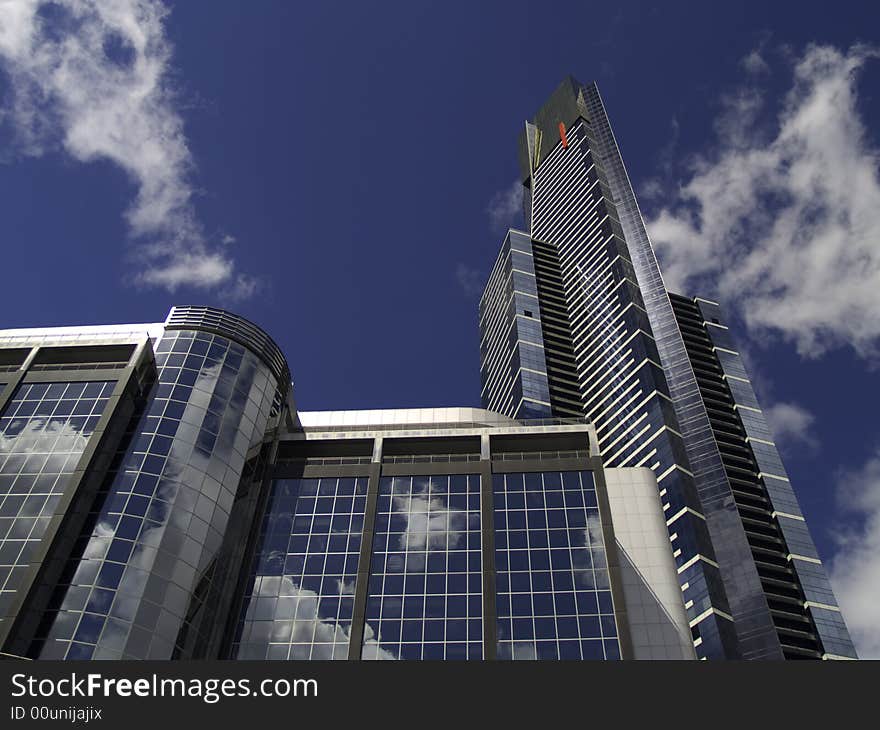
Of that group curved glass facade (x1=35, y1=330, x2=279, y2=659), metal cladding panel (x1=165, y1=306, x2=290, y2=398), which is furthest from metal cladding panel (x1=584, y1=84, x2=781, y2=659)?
curved glass facade (x1=35, y1=330, x2=279, y2=659)

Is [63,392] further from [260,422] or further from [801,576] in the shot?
[801,576]

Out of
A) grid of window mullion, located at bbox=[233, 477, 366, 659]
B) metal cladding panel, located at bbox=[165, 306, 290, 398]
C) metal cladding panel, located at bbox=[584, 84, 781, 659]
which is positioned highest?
metal cladding panel, located at bbox=[584, 84, 781, 659]

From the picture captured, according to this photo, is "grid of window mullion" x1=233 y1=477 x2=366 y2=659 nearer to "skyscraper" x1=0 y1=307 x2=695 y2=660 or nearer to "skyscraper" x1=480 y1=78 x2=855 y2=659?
"skyscraper" x1=0 y1=307 x2=695 y2=660

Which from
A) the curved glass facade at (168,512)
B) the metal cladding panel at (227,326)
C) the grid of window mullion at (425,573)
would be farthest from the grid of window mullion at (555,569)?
the metal cladding panel at (227,326)

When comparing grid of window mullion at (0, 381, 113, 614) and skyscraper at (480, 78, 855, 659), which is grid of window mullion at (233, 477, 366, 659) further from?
skyscraper at (480, 78, 855, 659)

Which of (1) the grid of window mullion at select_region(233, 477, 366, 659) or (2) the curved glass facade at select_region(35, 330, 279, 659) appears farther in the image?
(1) the grid of window mullion at select_region(233, 477, 366, 659)

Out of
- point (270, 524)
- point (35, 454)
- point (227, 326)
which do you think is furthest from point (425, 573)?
point (35, 454)

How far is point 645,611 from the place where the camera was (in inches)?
2132

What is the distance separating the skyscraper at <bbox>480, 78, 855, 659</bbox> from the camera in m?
129

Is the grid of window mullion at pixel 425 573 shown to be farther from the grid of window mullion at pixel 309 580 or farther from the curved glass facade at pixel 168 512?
the curved glass facade at pixel 168 512

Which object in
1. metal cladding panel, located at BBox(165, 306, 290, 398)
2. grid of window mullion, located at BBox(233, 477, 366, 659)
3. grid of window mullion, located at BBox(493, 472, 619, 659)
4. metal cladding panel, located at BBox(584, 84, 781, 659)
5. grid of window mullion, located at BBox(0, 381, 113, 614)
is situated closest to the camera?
grid of window mullion, located at BBox(0, 381, 113, 614)

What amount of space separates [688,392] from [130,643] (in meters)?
149

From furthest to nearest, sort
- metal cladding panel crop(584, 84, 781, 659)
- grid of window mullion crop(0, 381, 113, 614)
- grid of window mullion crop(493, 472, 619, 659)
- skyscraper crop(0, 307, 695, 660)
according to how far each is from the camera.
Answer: metal cladding panel crop(584, 84, 781, 659) → grid of window mullion crop(493, 472, 619, 659) → skyscraper crop(0, 307, 695, 660) → grid of window mullion crop(0, 381, 113, 614)

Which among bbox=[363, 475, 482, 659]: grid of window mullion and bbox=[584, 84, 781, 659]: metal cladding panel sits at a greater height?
bbox=[584, 84, 781, 659]: metal cladding panel
